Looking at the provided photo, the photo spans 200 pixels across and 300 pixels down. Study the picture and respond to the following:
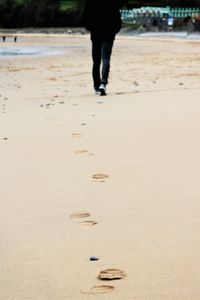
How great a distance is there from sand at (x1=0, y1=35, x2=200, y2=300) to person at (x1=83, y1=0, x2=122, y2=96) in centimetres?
192

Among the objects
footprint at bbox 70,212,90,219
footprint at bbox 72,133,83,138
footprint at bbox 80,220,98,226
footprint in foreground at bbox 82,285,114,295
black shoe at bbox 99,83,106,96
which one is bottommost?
footprint in foreground at bbox 82,285,114,295

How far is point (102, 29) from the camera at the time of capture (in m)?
9.02

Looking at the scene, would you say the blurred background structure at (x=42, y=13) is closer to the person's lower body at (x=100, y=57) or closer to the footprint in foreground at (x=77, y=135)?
the person's lower body at (x=100, y=57)

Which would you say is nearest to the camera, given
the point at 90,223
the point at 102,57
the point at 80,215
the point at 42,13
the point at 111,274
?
the point at 111,274

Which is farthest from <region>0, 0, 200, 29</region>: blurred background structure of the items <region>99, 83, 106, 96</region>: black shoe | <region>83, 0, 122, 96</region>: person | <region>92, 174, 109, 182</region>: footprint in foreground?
<region>92, 174, 109, 182</region>: footprint in foreground

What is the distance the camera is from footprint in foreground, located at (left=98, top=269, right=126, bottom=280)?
2.56 meters

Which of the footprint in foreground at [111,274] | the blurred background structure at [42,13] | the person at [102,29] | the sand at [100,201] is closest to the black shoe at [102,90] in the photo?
the person at [102,29]

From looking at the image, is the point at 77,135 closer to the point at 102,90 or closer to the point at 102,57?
the point at 102,90

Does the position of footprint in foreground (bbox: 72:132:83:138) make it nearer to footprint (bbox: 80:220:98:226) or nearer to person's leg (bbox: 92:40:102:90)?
footprint (bbox: 80:220:98:226)

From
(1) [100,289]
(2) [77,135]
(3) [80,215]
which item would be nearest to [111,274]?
(1) [100,289]

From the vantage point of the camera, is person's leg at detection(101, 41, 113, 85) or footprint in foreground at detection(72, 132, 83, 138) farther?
person's leg at detection(101, 41, 113, 85)

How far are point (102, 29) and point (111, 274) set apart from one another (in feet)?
22.1

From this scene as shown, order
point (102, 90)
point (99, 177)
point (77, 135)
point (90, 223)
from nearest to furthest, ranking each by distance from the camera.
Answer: point (90, 223) < point (99, 177) < point (77, 135) < point (102, 90)

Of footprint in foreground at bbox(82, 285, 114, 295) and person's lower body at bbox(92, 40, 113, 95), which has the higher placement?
person's lower body at bbox(92, 40, 113, 95)
